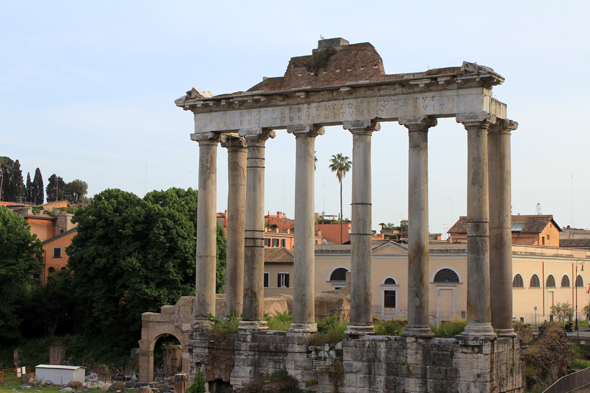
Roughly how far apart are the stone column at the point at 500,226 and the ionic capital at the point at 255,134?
23.6 ft

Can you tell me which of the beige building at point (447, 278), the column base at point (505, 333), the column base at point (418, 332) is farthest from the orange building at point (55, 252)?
the column base at point (505, 333)

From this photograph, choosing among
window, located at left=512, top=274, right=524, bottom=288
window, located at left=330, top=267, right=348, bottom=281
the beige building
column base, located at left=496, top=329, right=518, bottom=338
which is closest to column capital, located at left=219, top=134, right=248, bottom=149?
column base, located at left=496, top=329, right=518, bottom=338

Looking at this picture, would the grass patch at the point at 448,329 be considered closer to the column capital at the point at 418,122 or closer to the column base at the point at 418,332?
the column base at the point at 418,332

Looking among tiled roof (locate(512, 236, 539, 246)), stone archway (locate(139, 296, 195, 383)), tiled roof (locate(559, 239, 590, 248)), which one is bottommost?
stone archway (locate(139, 296, 195, 383))

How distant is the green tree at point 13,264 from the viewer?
5241 cm

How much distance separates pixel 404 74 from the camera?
22.3 metres

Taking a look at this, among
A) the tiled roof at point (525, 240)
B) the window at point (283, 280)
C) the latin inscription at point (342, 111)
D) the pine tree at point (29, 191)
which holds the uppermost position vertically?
the pine tree at point (29, 191)

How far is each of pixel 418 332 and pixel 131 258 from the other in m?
30.1

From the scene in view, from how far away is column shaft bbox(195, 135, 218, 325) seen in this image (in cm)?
2519

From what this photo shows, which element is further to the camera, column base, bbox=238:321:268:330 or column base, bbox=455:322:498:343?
column base, bbox=238:321:268:330

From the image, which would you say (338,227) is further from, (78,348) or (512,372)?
(512,372)

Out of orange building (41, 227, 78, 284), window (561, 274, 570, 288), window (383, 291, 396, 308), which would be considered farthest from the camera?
orange building (41, 227, 78, 284)

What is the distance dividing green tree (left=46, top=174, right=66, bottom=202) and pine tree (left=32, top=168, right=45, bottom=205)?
3.67 metres

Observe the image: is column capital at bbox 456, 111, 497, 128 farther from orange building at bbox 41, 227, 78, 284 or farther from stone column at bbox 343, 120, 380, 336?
orange building at bbox 41, 227, 78, 284
